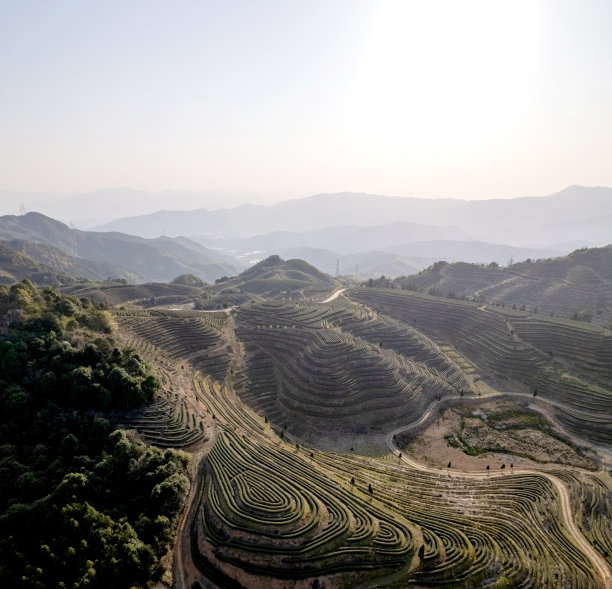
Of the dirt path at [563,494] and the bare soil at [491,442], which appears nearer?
the dirt path at [563,494]

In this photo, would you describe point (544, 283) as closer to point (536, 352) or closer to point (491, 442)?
point (536, 352)

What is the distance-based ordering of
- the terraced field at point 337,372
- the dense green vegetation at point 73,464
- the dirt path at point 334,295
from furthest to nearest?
the dirt path at point 334,295 < the terraced field at point 337,372 < the dense green vegetation at point 73,464

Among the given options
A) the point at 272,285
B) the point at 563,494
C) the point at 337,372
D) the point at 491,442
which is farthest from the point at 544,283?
the point at 563,494

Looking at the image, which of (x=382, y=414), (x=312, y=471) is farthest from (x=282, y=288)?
(x=312, y=471)

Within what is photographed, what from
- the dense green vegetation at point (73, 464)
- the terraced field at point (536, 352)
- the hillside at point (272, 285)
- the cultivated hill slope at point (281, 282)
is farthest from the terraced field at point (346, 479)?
the cultivated hill slope at point (281, 282)

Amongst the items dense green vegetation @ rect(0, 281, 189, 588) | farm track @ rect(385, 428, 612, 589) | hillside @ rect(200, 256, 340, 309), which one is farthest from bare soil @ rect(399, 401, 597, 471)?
hillside @ rect(200, 256, 340, 309)

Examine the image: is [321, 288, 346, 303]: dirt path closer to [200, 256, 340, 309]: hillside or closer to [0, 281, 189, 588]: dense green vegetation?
[200, 256, 340, 309]: hillside

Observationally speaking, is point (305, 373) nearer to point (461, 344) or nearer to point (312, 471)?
point (312, 471)

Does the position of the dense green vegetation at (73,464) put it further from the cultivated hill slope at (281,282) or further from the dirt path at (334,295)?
the cultivated hill slope at (281,282)
